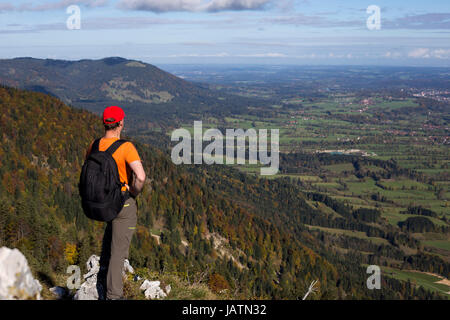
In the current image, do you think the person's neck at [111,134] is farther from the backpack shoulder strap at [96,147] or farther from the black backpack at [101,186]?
the black backpack at [101,186]

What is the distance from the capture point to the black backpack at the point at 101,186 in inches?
344

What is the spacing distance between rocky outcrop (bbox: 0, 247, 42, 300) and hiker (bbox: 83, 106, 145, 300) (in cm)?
214

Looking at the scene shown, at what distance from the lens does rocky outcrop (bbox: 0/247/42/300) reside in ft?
22.8

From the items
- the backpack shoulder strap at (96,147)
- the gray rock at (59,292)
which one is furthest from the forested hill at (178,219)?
the backpack shoulder strap at (96,147)

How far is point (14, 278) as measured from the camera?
23.3 ft

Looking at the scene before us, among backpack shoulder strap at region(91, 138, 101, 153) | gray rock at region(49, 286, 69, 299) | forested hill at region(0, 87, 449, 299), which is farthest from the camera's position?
forested hill at region(0, 87, 449, 299)

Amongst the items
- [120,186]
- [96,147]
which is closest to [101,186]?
[120,186]

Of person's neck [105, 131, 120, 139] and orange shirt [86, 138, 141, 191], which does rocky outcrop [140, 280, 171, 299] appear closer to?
orange shirt [86, 138, 141, 191]

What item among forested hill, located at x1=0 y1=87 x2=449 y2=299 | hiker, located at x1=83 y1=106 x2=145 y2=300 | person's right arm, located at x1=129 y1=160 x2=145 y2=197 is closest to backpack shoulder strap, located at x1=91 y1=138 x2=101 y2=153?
hiker, located at x1=83 y1=106 x2=145 y2=300

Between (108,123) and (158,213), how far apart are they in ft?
389

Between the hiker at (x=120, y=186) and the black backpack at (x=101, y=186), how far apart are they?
89 mm

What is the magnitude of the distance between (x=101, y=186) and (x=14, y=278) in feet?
8.40

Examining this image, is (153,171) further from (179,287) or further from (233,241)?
(179,287)

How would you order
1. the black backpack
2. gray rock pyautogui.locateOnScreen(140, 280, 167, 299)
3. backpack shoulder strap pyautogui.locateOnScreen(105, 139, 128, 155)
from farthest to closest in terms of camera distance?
gray rock pyautogui.locateOnScreen(140, 280, 167, 299) → backpack shoulder strap pyautogui.locateOnScreen(105, 139, 128, 155) → the black backpack
